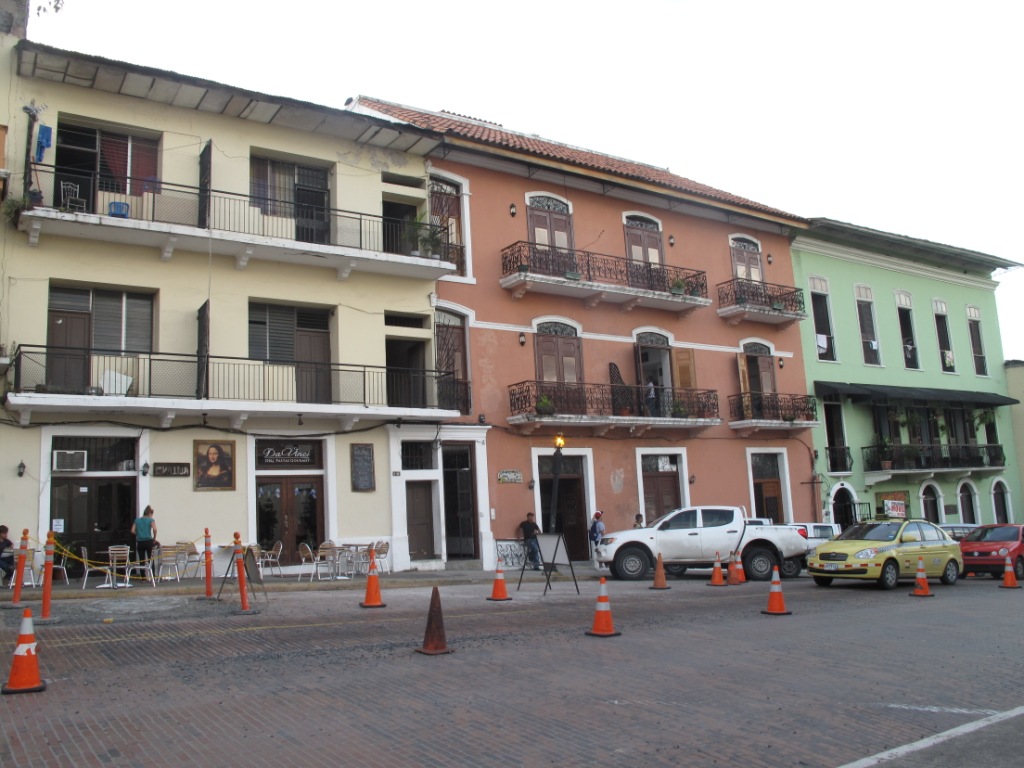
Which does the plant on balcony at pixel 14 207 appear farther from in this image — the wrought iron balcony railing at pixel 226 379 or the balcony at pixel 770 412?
the balcony at pixel 770 412

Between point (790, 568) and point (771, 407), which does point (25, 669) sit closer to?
point (790, 568)

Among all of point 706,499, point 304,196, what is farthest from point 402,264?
point 706,499

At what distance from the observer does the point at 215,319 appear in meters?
19.8

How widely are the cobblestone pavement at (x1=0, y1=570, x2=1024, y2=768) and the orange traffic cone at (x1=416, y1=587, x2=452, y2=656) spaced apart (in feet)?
0.58

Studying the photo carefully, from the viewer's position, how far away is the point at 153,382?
18.8 metres

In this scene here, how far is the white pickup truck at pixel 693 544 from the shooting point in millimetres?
20766

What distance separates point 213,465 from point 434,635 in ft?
36.5

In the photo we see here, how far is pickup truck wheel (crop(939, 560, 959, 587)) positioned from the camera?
775 inches

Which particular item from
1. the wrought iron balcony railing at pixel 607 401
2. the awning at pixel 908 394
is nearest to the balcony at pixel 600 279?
the wrought iron balcony railing at pixel 607 401

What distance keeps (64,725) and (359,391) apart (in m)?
14.9

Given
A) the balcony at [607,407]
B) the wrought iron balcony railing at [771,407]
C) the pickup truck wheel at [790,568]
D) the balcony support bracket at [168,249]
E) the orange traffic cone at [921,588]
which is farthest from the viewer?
the wrought iron balcony railing at [771,407]

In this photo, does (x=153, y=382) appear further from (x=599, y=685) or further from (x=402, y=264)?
(x=599, y=685)

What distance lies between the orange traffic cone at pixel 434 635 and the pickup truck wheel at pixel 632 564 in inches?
447

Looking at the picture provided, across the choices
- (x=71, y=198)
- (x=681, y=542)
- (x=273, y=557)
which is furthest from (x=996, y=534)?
(x=71, y=198)
